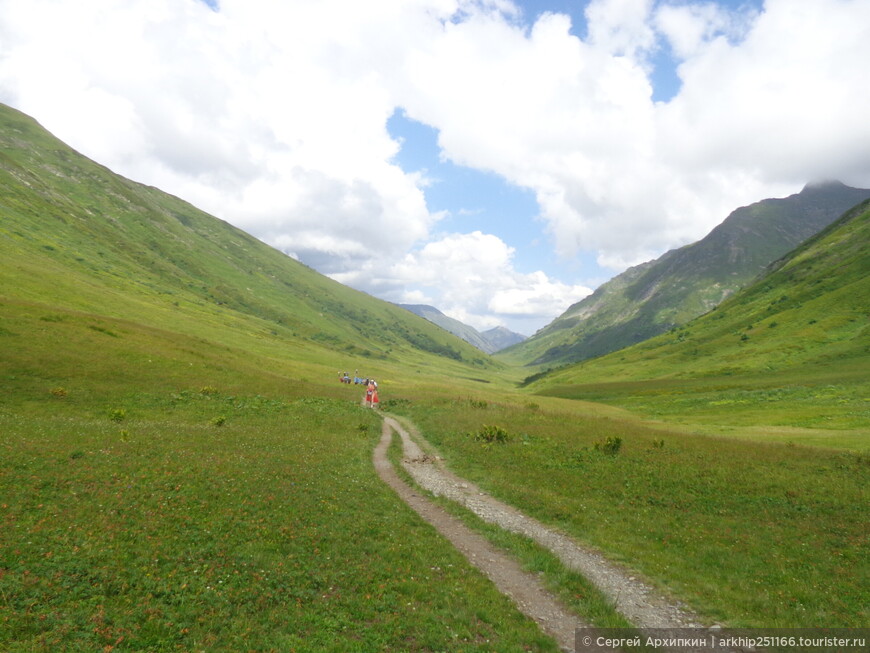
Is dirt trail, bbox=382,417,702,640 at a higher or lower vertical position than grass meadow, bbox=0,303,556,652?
higher

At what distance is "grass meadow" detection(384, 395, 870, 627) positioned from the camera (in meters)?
13.5

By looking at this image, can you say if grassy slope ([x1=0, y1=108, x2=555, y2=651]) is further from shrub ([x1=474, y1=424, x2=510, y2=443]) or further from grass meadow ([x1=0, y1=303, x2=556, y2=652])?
shrub ([x1=474, y1=424, x2=510, y2=443])

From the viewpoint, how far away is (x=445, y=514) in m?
20.2

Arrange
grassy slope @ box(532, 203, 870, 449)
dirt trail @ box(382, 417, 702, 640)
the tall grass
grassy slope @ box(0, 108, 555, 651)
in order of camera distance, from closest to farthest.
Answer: the tall grass → grassy slope @ box(0, 108, 555, 651) → dirt trail @ box(382, 417, 702, 640) → grassy slope @ box(532, 203, 870, 449)

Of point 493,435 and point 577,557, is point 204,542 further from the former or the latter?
point 493,435

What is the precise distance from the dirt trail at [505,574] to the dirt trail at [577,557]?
5.58 feet

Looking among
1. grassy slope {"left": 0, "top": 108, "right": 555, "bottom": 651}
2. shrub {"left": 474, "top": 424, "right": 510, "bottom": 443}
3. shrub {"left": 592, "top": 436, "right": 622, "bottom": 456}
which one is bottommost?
grassy slope {"left": 0, "top": 108, "right": 555, "bottom": 651}

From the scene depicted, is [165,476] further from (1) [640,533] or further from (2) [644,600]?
(1) [640,533]

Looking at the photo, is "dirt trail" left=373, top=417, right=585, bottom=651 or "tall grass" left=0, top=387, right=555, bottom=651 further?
"dirt trail" left=373, top=417, right=585, bottom=651

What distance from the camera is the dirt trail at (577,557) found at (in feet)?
40.9

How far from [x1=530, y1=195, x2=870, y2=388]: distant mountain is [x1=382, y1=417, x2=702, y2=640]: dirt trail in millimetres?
68009

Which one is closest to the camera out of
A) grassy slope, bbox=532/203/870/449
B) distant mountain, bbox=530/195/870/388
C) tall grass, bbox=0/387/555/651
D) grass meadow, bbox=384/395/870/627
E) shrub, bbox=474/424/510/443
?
tall grass, bbox=0/387/555/651

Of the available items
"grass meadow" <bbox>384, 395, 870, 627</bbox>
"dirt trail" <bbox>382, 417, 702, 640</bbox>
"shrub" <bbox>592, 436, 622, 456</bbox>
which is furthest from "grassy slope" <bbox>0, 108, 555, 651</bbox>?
"shrub" <bbox>592, 436, 622, 456</bbox>

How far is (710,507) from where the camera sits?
21.3 metres
